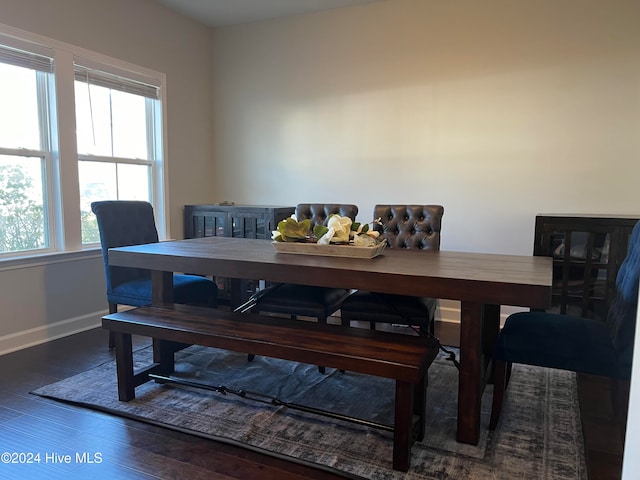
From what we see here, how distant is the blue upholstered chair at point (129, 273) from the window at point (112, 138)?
2.00 ft

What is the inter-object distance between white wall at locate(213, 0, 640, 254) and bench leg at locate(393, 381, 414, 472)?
2290 mm

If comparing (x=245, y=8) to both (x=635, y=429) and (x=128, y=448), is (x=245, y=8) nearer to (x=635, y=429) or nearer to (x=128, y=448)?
(x=128, y=448)

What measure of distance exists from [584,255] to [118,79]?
3.83 metres

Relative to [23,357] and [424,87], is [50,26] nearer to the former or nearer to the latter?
[23,357]

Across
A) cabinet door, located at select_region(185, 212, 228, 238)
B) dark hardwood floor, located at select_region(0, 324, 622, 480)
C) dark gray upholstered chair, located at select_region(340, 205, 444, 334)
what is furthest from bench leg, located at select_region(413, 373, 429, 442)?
cabinet door, located at select_region(185, 212, 228, 238)

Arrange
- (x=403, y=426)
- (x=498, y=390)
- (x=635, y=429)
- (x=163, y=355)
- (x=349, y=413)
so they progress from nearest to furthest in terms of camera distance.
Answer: (x=635, y=429) < (x=403, y=426) < (x=498, y=390) < (x=349, y=413) < (x=163, y=355)

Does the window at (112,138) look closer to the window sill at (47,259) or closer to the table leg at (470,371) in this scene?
the window sill at (47,259)

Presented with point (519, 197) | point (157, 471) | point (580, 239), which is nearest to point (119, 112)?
point (157, 471)

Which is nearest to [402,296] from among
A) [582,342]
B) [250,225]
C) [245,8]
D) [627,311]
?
[582,342]

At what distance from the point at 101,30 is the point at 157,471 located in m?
3.32

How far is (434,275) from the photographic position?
5.91ft

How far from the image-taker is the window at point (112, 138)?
3.53 m

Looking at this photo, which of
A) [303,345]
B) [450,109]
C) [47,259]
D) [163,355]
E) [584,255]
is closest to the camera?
[303,345]

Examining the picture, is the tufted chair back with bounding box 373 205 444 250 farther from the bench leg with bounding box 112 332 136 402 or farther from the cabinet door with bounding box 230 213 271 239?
the bench leg with bounding box 112 332 136 402
